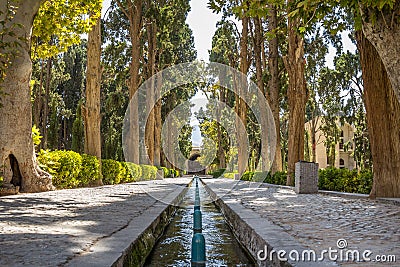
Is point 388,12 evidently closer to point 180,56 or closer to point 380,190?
point 380,190

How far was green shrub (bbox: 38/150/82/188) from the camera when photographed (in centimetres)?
1198

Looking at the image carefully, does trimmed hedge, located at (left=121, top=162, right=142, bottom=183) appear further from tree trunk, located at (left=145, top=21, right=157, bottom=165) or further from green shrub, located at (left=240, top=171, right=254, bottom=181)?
green shrub, located at (left=240, top=171, right=254, bottom=181)

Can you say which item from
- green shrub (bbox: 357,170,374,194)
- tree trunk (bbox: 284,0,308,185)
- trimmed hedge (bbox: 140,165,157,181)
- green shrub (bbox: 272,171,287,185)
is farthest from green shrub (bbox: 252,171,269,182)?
green shrub (bbox: 357,170,374,194)

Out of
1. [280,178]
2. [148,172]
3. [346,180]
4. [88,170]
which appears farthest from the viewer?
[148,172]

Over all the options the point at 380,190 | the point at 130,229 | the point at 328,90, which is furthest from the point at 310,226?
the point at 328,90

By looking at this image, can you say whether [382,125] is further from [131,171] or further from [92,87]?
[131,171]

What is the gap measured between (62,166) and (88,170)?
217cm

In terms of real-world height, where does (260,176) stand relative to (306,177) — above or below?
below

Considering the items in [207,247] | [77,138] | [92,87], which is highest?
[92,87]

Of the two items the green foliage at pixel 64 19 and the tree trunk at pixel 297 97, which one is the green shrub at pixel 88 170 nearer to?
the green foliage at pixel 64 19

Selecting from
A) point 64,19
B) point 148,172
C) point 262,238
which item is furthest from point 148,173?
point 262,238

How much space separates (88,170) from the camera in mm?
15023

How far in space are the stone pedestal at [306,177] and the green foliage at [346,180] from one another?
868 mm

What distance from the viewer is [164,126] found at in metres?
42.1
